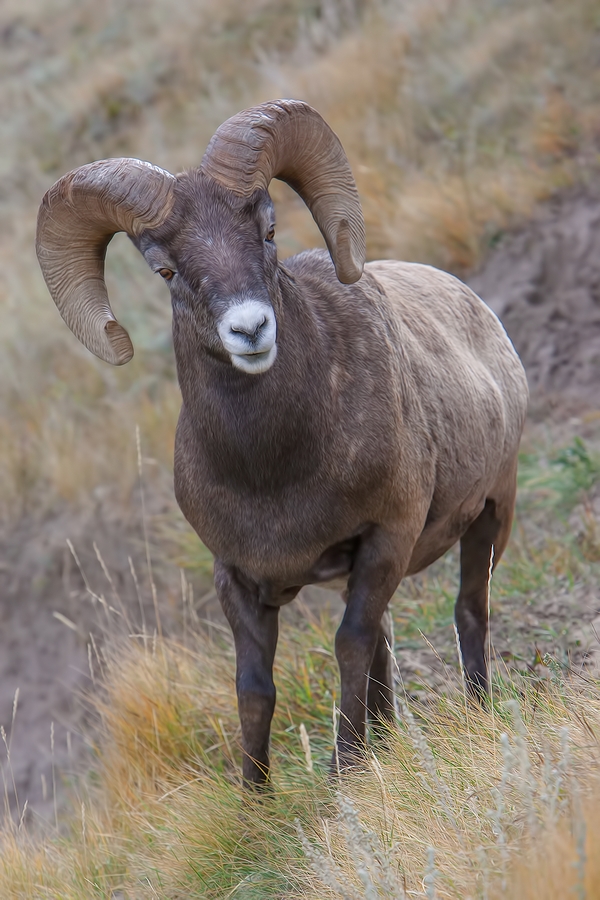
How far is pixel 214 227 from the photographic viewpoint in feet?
12.3

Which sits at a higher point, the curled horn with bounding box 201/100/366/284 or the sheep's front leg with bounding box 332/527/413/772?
the curled horn with bounding box 201/100/366/284

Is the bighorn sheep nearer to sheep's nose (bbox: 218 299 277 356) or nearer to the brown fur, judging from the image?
the brown fur

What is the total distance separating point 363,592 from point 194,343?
1.09 m

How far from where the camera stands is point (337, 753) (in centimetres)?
407

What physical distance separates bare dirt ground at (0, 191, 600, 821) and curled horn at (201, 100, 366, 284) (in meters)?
3.53

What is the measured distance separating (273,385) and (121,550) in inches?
210

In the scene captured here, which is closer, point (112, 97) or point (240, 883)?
point (240, 883)

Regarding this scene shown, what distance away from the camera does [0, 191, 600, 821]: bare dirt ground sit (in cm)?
825

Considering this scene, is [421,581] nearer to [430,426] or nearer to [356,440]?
[430,426]

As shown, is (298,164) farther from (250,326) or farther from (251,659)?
(251,659)

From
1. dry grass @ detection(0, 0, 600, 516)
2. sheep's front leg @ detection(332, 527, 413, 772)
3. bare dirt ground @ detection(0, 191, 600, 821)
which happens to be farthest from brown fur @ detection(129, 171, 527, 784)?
dry grass @ detection(0, 0, 600, 516)

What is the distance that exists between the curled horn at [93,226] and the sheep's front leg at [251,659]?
974 millimetres

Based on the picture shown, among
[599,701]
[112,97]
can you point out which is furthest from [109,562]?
[112,97]

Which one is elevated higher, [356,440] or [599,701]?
[356,440]
